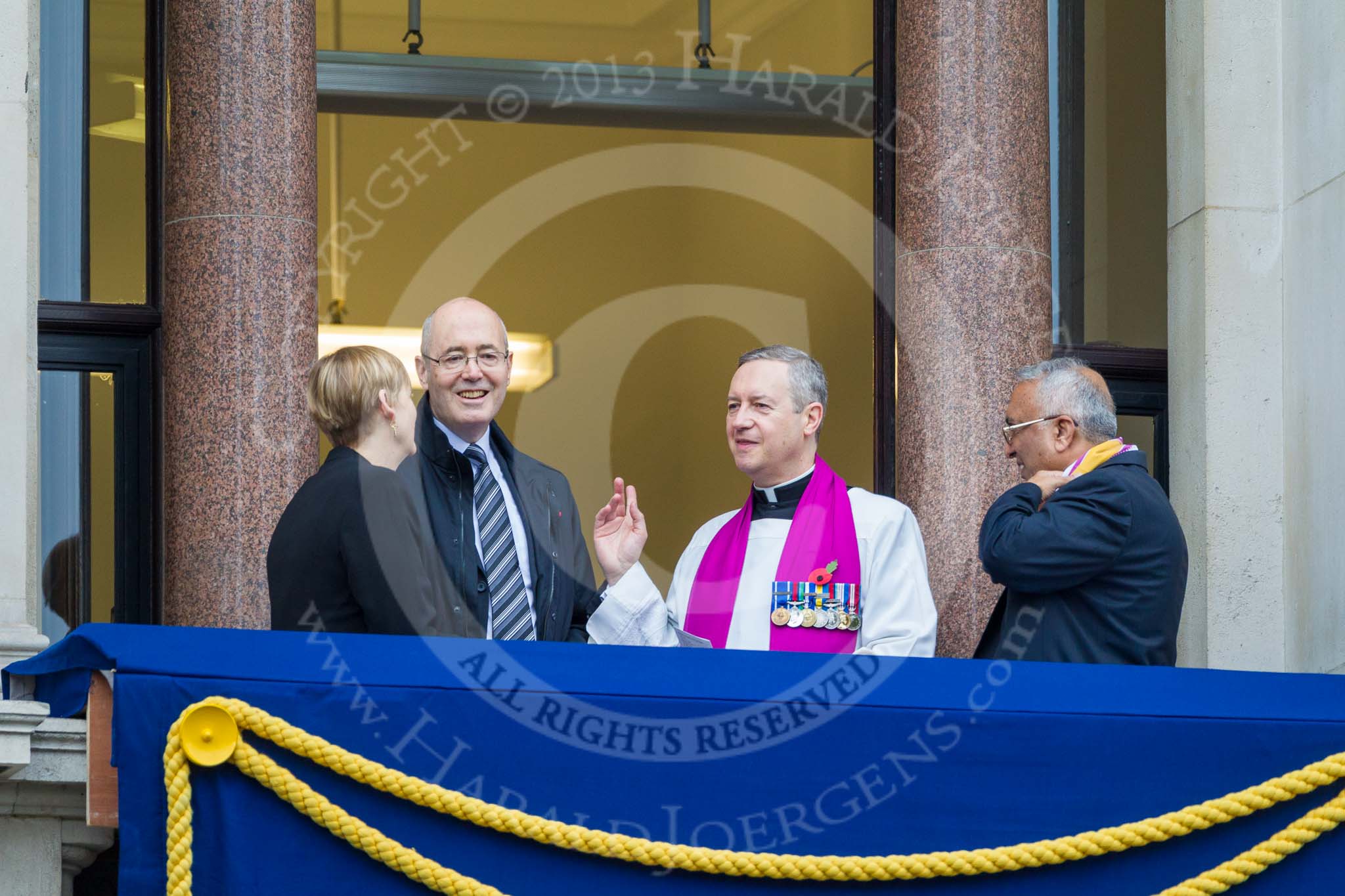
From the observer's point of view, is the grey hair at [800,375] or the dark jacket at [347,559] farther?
the grey hair at [800,375]

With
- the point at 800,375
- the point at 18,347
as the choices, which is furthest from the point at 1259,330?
the point at 18,347

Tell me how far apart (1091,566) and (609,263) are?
912 cm

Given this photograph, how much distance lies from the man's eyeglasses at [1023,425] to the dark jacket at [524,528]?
4.54ft

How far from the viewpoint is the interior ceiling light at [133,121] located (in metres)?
7.80

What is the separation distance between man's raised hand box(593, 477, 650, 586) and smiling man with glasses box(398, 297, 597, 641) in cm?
17

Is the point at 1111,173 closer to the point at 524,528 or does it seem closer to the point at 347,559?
the point at 524,528

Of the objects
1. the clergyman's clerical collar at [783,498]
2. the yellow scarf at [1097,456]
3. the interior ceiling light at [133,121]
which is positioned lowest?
the clergyman's clerical collar at [783,498]

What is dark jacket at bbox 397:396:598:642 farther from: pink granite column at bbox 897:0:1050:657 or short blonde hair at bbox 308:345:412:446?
pink granite column at bbox 897:0:1050:657

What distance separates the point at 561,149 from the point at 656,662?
361 inches

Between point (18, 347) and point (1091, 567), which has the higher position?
point (18, 347)

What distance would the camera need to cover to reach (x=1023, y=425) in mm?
6168

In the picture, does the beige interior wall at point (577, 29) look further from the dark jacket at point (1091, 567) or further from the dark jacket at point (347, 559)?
the dark jacket at point (347, 559)

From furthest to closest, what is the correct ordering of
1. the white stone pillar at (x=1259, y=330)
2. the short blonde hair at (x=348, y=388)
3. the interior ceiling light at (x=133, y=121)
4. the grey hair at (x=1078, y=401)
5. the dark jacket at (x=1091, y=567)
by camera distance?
the interior ceiling light at (x=133, y=121) → the white stone pillar at (x=1259, y=330) → the grey hair at (x=1078, y=401) → the dark jacket at (x=1091, y=567) → the short blonde hair at (x=348, y=388)

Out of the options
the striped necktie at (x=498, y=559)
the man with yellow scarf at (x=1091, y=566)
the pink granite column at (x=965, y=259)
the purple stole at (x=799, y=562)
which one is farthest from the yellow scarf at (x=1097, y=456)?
the striped necktie at (x=498, y=559)
